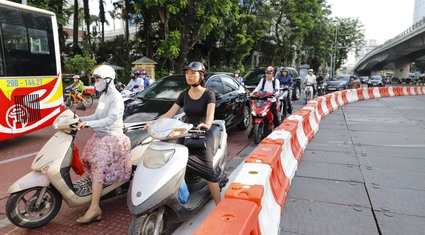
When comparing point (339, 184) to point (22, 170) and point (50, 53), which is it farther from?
point (50, 53)

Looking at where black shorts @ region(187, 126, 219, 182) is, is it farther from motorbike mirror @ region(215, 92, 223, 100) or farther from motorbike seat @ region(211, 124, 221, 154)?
motorbike mirror @ region(215, 92, 223, 100)

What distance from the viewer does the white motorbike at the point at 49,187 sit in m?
3.11

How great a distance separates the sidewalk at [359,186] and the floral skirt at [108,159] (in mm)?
1794

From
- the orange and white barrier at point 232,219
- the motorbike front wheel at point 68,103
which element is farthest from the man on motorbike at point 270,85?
the motorbike front wheel at point 68,103

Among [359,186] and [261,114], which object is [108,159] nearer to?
[359,186]

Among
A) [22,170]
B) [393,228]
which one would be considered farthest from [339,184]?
[22,170]

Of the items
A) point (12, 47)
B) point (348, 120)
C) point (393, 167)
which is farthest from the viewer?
point (348, 120)

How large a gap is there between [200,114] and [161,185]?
1.08 meters

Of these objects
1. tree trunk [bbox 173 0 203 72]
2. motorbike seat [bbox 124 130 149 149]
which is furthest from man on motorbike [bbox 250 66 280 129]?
tree trunk [bbox 173 0 203 72]

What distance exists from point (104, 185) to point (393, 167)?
4391 mm

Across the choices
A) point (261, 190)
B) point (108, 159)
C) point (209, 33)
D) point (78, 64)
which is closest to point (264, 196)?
point (261, 190)

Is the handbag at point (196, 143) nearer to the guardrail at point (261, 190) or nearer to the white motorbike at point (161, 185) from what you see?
the white motorbike at point (161, 185)

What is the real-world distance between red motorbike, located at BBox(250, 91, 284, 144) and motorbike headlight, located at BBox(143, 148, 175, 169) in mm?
4417

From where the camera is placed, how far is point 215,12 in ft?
48.9
